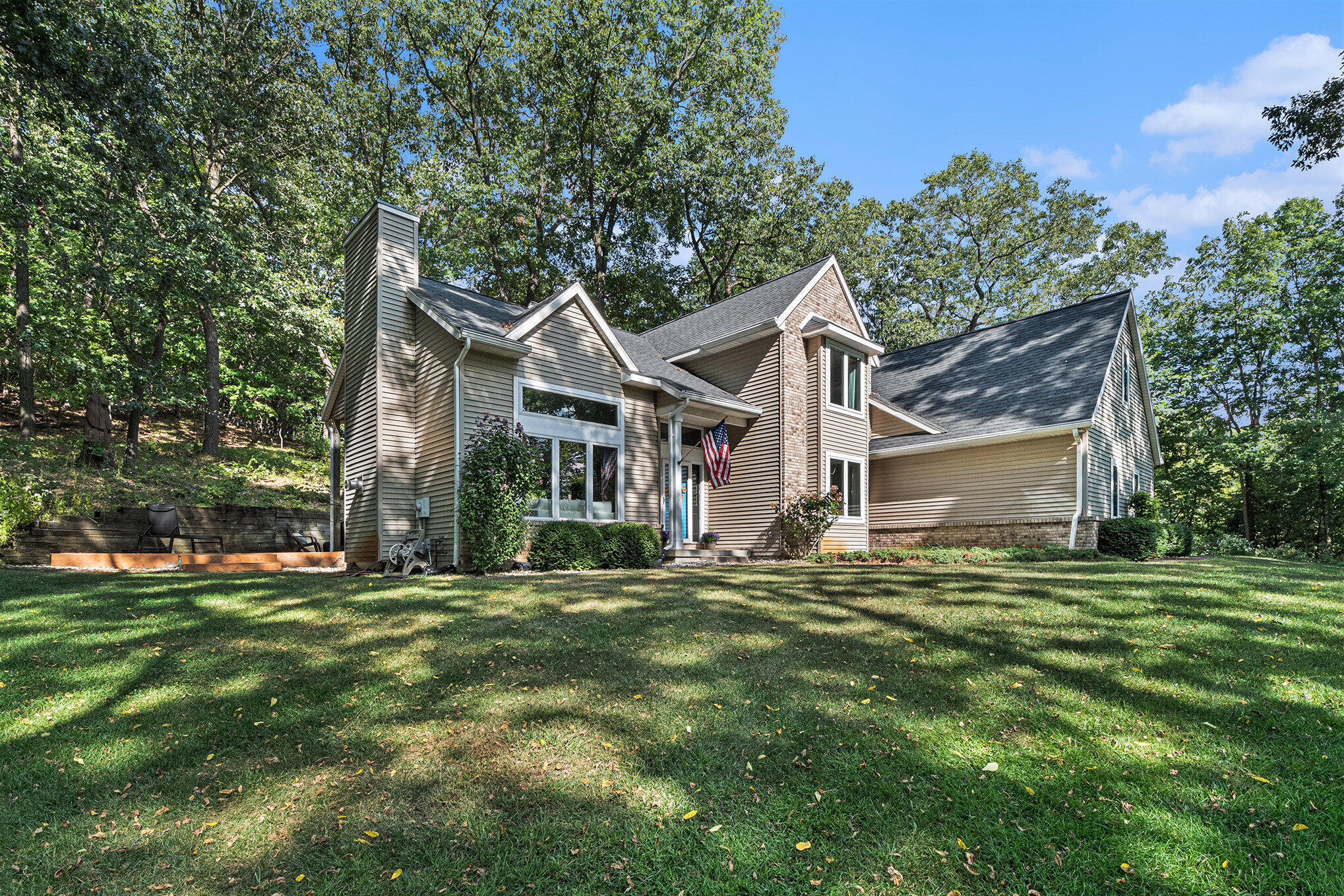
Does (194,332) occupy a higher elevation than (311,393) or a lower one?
higher

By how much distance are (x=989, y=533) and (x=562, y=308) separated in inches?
517

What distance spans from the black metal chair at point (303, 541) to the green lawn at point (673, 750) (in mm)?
8474

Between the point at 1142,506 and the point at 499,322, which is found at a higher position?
the point at 499,322

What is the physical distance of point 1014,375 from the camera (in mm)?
18547

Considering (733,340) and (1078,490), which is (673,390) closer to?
(733,340)

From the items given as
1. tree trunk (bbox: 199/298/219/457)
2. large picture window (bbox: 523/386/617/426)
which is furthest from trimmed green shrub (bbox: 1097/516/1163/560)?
tree trunk (bbox: 199/298/219/457)

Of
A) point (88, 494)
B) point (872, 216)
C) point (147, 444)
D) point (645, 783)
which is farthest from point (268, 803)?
point (872, 216)

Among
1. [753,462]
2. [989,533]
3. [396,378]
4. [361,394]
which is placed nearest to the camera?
[396,378]

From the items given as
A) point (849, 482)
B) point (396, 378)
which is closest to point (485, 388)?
point (396, 378)

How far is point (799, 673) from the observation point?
16.4 feet

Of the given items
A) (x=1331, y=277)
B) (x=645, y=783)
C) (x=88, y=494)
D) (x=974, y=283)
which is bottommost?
(x=645, y=783)

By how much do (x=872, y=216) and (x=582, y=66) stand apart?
1616 cm

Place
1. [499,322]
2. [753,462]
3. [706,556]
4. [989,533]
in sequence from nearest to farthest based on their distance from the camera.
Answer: [499,322] → [706,556] → [753,462] → [989,533]

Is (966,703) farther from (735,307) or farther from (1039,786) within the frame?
(735,307)
